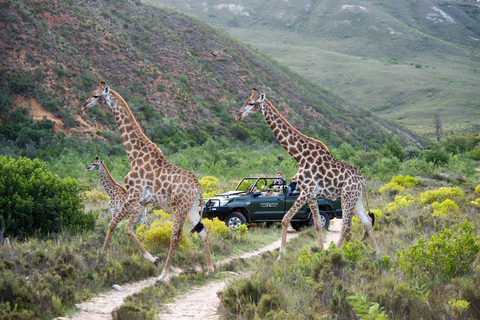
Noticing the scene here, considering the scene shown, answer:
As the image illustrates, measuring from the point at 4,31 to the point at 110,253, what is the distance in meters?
35.1

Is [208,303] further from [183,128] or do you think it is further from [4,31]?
[4,31]

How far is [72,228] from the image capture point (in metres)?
10.5

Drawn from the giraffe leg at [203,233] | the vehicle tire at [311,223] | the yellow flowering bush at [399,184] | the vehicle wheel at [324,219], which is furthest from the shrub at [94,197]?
the yellow flowering bush at [399,184]

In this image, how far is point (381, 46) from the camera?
11156cm

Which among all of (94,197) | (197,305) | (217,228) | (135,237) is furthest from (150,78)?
(197,305)

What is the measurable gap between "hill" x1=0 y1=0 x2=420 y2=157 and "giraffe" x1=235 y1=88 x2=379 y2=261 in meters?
25.1

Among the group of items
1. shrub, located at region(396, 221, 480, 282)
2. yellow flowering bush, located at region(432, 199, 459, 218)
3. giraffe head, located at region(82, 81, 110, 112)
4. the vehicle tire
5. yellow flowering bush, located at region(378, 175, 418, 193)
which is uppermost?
giraffe head, located at region(82, 81, 110, 112)

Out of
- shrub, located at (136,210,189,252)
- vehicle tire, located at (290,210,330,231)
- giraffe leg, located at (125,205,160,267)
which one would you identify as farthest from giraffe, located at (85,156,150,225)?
vehicle tire, located at (290,210,330,231)

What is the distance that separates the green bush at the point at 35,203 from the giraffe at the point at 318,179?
4.58 meters

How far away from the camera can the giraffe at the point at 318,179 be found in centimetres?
961

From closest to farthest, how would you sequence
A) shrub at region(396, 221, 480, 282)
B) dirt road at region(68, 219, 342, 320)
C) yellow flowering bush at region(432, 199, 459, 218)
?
dirt road at region(68, 219, 342, 320) → shrub at region(396, 221, 480, 282) → yellow flowering bush at region(432, 199, 459, 218)

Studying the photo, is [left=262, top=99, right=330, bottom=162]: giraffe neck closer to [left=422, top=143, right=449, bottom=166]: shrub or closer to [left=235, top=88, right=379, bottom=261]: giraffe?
[left=235, top=88, right=379, bottom=261]: giraffe

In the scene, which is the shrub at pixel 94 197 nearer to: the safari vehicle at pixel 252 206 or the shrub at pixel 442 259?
the safari vehicle at pixel 252 206

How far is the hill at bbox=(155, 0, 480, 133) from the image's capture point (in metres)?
81.4
